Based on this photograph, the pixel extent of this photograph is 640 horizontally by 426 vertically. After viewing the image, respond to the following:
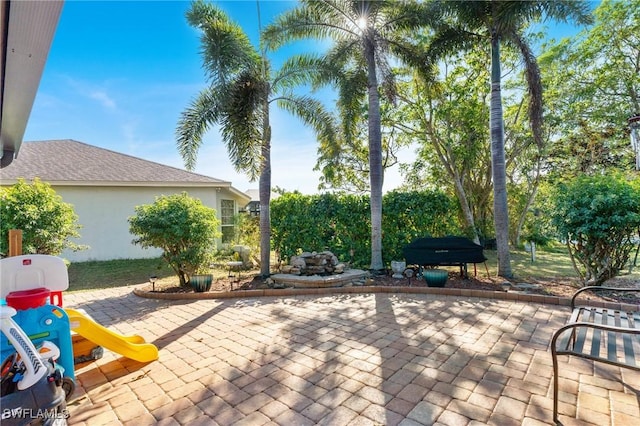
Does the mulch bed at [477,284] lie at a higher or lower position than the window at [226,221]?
lower

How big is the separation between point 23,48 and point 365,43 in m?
7.68

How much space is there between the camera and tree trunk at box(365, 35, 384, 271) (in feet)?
25.8

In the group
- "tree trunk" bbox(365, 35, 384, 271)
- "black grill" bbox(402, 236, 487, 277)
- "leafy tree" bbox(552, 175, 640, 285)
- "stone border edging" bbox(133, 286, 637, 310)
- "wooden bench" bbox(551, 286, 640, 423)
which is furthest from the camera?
"tree trunk" bbox(365, 35, 384, 271)

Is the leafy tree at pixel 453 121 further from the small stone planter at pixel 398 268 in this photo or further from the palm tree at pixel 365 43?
the small stone planter at pixel 398 268

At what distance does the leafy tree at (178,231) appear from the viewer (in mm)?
6531

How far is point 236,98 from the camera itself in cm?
709

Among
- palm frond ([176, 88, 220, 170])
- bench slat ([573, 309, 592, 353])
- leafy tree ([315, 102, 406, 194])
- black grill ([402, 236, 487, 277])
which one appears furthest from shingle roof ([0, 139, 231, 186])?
bench slat ([573, 309, 592, 353])

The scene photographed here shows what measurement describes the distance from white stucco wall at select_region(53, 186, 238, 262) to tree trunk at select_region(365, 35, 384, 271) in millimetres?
9182

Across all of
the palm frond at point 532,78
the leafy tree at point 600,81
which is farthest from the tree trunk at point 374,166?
the leafy tree at point 600,81

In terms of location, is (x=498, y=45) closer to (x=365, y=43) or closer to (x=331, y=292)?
(x=365, y=43)

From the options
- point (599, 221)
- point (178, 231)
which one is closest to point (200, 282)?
point (178, 231)

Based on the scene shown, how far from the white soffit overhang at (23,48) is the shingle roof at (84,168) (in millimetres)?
10194

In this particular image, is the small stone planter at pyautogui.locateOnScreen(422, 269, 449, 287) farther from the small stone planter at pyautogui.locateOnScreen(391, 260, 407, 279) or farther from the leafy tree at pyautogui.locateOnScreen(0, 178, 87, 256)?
the leafy tree at pyautogui.locateOnScreen(0, 178, 87, 256)

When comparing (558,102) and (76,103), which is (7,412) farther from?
(558,102)
